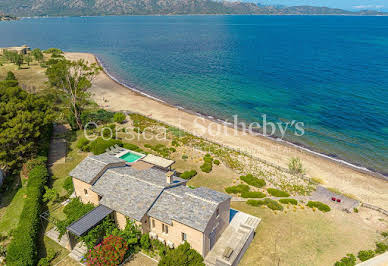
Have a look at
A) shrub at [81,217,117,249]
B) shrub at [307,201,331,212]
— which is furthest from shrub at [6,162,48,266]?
shrub at [307,201,331,212]

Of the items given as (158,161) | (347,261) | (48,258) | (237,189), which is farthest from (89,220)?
(347,261)

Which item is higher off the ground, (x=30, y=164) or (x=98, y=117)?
(x=30, y=164)

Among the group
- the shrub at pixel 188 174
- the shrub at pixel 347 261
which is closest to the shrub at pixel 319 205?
the shrub at pixel 347 261

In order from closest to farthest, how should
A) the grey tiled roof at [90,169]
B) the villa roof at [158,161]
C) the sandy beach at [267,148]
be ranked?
the grey tiled roof at [90,169] < the villa roof at [158,161] < the sandy beach at [267,148]

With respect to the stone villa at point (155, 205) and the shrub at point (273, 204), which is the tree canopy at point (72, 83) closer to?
the stone villa at point (155, 205)

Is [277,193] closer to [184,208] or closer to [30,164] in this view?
[184,208]

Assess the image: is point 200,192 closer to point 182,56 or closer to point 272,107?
point 272,107
